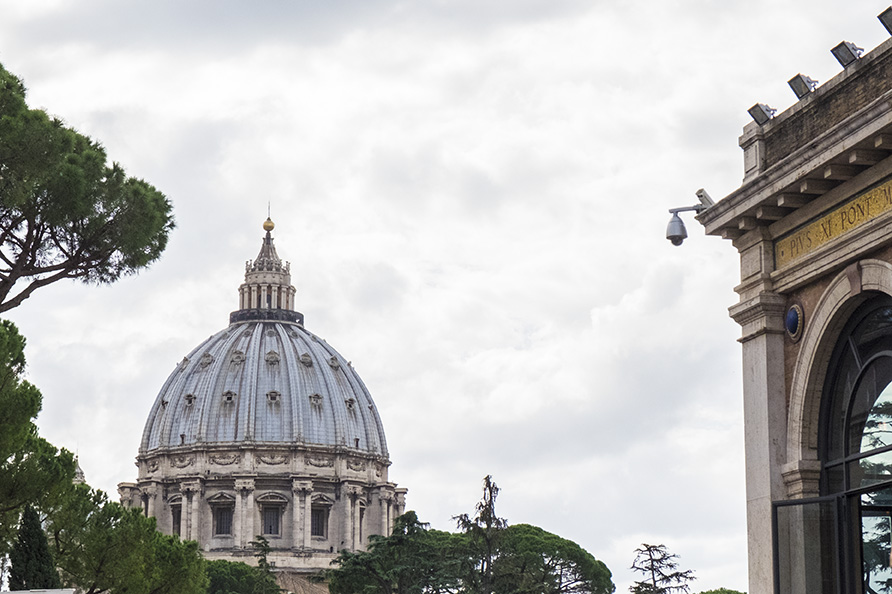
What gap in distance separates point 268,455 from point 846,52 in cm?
10613

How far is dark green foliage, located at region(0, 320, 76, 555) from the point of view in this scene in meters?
22.5

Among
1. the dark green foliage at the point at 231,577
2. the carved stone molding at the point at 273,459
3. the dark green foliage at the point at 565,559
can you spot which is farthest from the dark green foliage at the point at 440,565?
the carved stone molding at the point at 273,459

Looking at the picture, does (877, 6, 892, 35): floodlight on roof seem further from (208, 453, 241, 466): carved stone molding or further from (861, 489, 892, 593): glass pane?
(208, 453, 241, 466): carved stone molding

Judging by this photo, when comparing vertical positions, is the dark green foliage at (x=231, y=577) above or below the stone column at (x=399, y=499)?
below

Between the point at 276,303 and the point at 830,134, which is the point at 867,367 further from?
the point at 276,303

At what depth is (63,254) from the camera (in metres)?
25.9

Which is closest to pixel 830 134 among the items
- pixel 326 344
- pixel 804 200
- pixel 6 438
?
pixel 804 200

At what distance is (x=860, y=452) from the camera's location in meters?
16.5

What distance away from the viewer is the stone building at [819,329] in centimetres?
1603

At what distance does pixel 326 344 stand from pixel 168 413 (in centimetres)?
1480

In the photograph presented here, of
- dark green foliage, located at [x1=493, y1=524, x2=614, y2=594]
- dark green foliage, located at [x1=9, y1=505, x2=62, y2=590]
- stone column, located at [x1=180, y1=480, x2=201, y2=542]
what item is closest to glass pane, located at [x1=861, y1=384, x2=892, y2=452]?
dark green foliage, located at [x1=9, y1=505, x2=62, y2=590]

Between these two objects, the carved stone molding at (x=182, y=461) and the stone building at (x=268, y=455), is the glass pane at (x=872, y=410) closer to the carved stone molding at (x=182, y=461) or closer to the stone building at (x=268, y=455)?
the stone building at (x=268, y=455)

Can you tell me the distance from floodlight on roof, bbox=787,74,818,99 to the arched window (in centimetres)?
254

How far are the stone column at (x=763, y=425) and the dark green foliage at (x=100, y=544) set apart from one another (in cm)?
1249
